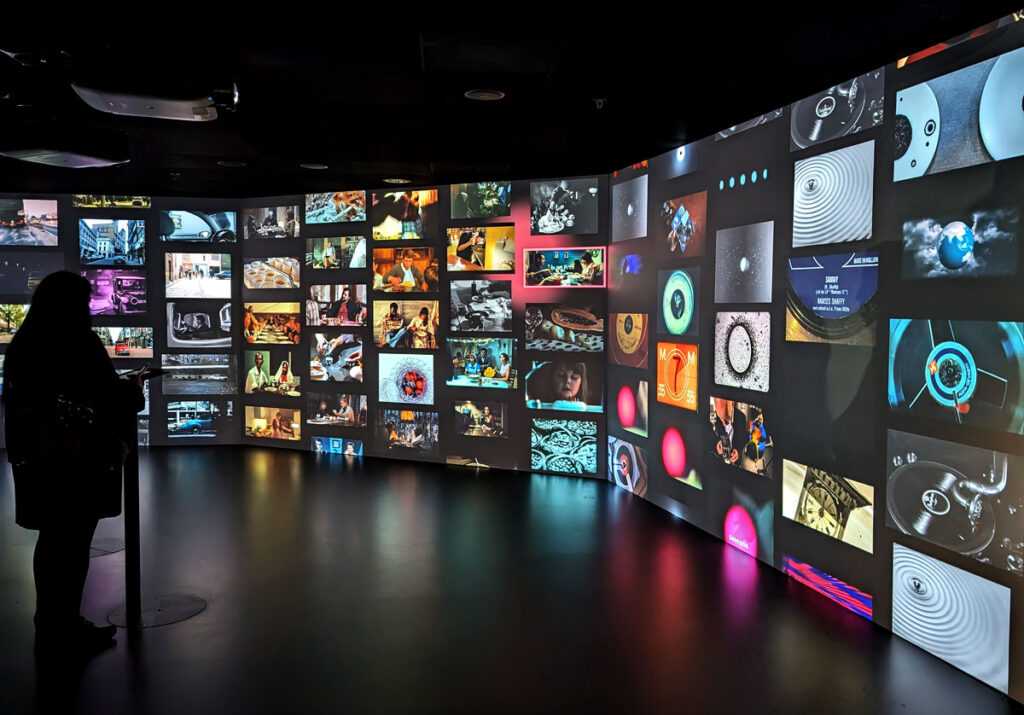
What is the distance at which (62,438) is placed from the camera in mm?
3004

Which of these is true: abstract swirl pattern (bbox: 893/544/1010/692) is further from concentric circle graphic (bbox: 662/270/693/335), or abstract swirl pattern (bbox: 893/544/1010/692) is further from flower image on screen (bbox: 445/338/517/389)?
flower image on screen (bbox: 445/338/517/389)

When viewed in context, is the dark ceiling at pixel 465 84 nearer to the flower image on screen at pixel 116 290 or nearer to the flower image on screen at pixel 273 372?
the flower image on screen at pixel 116 290

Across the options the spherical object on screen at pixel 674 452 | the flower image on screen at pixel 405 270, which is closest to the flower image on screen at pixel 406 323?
the flower image on screen at pixel 405 270

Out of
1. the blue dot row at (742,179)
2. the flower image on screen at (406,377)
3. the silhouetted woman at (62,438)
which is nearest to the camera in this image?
the silhouetted woman at (62,438)

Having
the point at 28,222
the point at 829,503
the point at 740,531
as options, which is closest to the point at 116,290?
the point at 28,222

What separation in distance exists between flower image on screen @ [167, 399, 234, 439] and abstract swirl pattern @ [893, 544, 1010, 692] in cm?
704

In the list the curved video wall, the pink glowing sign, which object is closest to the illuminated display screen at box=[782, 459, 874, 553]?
the curved video wall

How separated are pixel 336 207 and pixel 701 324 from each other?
4.33m

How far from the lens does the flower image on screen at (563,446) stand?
6664mm

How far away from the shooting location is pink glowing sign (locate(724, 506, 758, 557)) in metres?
4.59

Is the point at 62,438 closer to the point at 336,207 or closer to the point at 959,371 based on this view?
the point at 959,371

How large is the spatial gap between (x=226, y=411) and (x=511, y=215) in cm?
412

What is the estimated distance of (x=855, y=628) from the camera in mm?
3568

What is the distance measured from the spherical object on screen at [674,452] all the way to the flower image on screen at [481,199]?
106 inches
